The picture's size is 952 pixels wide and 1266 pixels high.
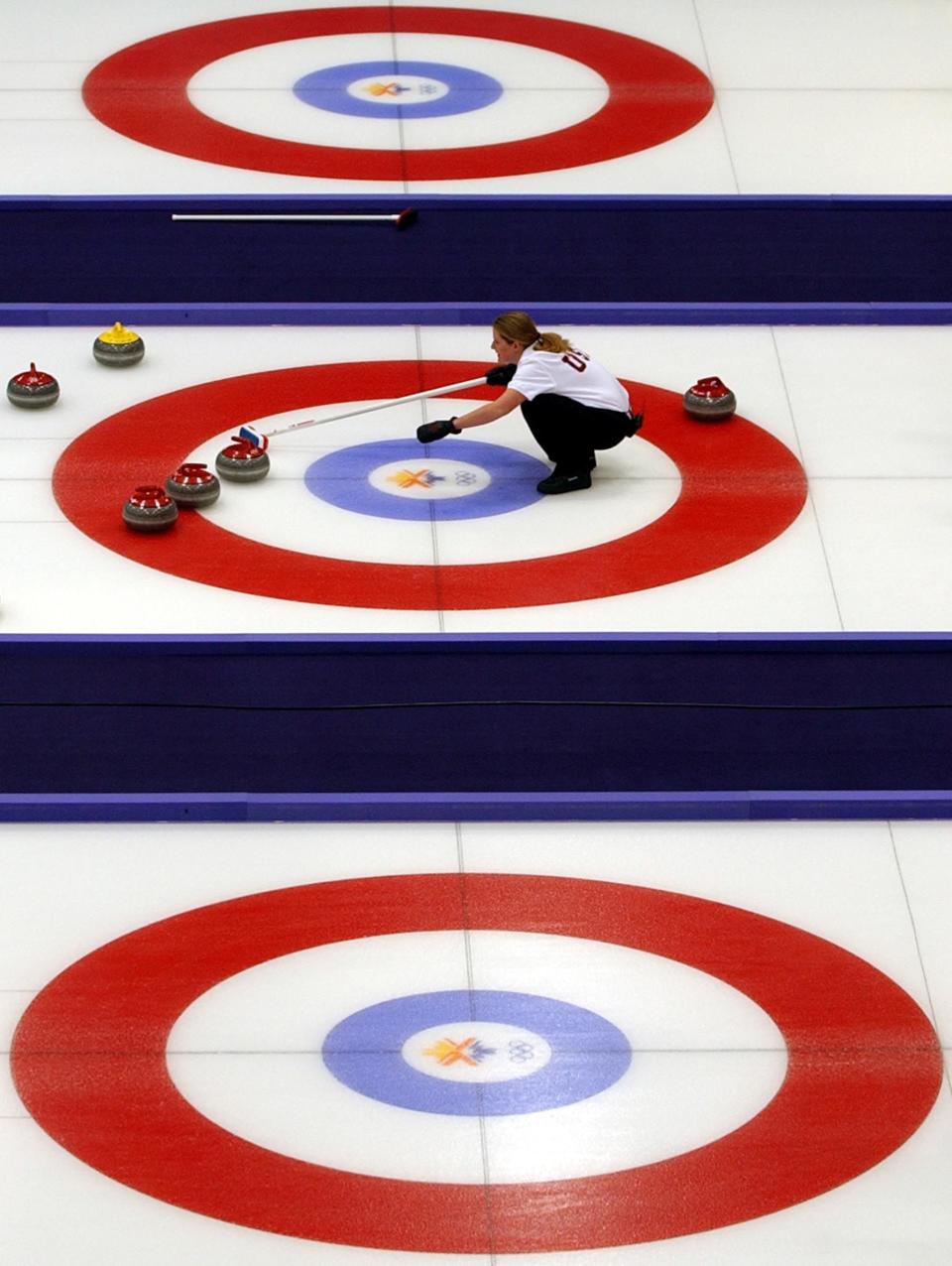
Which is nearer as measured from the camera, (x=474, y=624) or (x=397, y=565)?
(x=474, y=624)

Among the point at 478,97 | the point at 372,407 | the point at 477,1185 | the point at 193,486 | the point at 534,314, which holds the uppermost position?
the point at 478,97

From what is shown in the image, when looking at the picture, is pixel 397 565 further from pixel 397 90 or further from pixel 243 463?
pixel 397 90

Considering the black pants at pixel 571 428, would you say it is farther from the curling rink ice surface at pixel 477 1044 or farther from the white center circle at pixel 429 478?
the curling rink ice surface at pixel 477 1044

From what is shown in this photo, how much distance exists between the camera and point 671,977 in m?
6.66

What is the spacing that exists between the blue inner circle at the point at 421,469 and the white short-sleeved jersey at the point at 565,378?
Answer: 392 mm

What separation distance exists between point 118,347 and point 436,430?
1.63 metres

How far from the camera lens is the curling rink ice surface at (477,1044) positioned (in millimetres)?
5805

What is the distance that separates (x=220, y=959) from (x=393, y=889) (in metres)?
0.56

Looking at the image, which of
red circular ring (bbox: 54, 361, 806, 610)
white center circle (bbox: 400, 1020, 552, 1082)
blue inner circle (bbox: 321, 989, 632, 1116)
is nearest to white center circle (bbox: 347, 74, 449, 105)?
red circular ring (bbox: 54, 361, 806, 610)

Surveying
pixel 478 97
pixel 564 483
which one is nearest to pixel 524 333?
pixel 564 483

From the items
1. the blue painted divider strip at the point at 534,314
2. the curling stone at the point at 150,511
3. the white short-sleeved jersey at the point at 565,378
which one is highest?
the blue painted divider strip at the point at 534,314

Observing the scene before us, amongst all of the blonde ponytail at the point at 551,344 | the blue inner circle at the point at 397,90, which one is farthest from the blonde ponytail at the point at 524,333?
the blue inner circle at the point at 397,90

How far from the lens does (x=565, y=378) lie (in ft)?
30.8

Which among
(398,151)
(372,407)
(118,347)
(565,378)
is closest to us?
(565,378)
